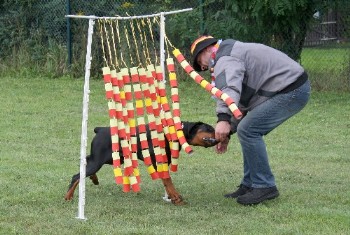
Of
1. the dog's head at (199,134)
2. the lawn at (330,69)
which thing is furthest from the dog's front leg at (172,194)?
the lawn at (330,69)

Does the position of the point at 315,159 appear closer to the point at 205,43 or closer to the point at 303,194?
the point at 303,194


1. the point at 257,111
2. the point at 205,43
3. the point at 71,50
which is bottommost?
the point at 71,50

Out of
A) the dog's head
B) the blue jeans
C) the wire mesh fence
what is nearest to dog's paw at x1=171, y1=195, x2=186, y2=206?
the dog's head

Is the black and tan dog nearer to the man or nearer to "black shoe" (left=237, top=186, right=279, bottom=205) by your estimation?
the man

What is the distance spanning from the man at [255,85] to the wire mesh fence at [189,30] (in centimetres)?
810

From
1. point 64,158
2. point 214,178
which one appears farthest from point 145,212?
point 64,158

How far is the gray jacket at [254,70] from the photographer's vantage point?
25.7ft

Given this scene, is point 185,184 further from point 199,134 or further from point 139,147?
point 199,134

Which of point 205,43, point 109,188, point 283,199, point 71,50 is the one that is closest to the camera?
point 205,43

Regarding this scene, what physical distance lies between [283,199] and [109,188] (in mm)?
1812

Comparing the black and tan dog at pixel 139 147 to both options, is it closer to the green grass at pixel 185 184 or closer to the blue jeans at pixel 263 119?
the green grass at pixel 185 184

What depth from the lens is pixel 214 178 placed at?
9.76 meters

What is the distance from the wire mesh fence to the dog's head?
812cm

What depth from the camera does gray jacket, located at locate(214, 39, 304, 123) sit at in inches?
309
